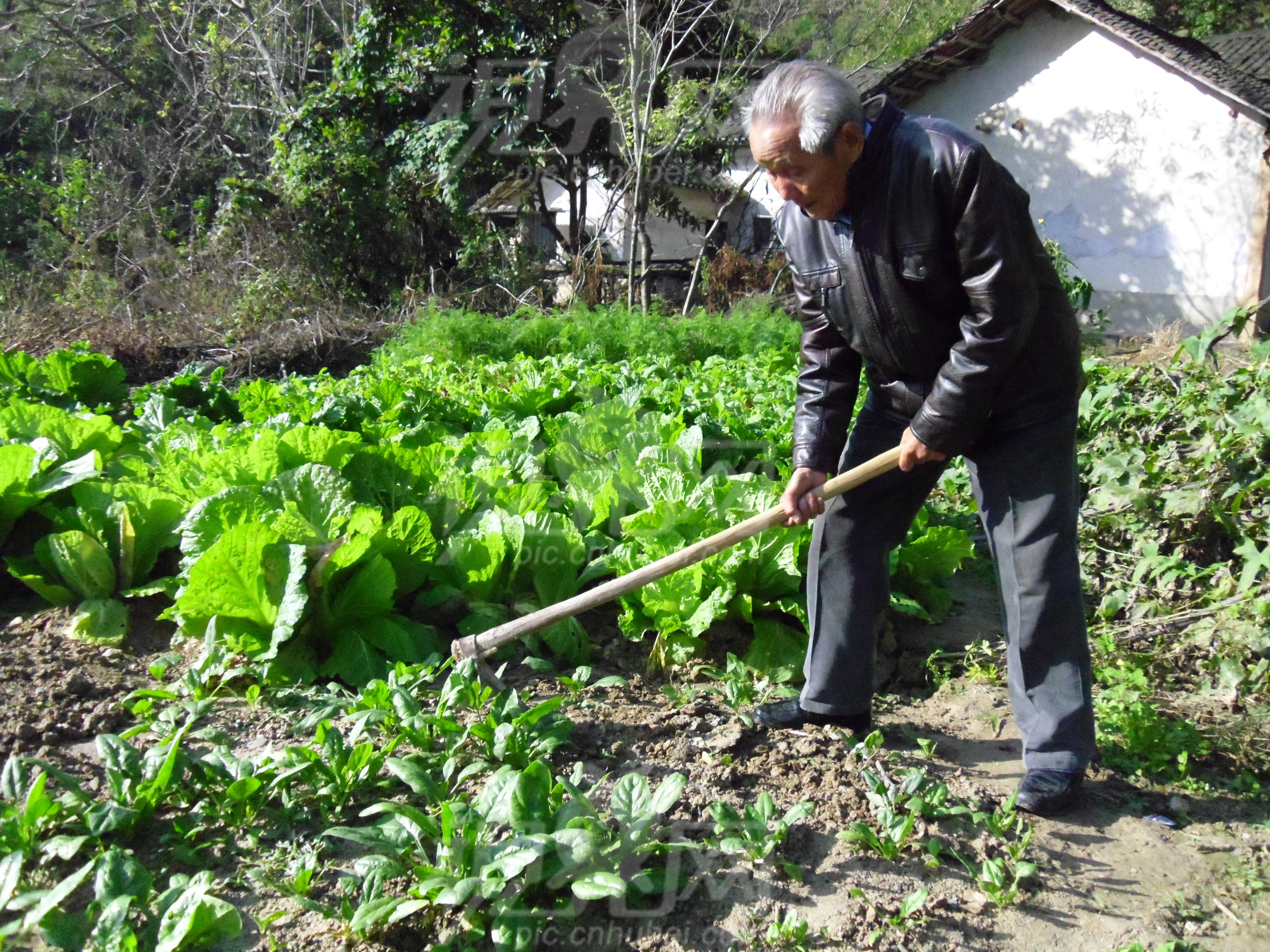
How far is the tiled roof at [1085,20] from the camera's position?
15.3 meters

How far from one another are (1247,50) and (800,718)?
21835mm

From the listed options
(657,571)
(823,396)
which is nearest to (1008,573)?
(823,396)

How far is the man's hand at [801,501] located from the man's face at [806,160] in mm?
754

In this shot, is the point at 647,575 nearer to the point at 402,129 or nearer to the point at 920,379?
the point at 920,379

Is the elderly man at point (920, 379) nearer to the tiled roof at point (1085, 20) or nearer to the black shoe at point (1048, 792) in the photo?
the black shoe at point (1048, 792)

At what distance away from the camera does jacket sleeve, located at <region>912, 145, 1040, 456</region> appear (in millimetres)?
2188

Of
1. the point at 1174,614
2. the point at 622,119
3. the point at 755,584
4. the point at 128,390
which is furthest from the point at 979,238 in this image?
the point at 622,119

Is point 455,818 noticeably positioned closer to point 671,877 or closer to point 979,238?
point 671,877

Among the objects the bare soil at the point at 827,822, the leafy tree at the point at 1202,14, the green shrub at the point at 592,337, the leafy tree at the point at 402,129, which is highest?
the leafy tree at the point at 1202,14

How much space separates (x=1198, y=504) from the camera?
3.59m

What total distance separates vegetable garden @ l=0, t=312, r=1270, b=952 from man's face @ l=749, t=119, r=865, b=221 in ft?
4.07

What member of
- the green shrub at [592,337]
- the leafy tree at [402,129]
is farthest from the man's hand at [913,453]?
the leafy tree at [402,129]

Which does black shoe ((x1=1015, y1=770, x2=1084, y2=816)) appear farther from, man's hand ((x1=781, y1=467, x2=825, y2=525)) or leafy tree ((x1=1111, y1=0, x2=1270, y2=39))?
leafy tree ((x1=1111, y1=0, x2=1270, y2=39))

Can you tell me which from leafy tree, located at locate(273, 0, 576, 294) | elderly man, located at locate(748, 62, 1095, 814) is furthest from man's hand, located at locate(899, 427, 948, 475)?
leafy tree, located at locate(273, 0, 576, 294)
